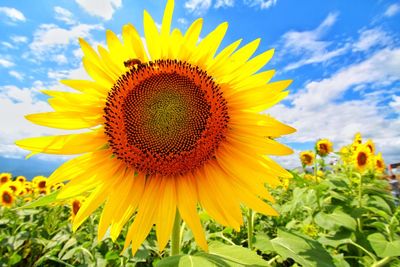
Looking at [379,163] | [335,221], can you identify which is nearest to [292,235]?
[335,221]

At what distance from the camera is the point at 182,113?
2.27 meters

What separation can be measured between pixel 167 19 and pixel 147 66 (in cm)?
34

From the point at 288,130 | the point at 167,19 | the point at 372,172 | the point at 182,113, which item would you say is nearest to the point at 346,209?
the point at 372,172

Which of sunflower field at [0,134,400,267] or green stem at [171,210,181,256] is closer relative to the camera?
green stem at [171,210,181,256]

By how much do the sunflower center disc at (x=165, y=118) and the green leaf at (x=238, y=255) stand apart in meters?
0.58

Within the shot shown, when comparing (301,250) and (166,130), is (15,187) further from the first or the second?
(301,250)

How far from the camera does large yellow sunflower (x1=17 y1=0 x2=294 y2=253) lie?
86.9 inches

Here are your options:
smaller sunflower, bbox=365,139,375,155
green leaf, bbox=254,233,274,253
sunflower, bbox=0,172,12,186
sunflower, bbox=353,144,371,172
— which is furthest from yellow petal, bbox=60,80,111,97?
sunflower, bbox=0,172,12,186

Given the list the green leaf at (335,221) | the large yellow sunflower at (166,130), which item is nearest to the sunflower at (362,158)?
the green leaf at (335,221)

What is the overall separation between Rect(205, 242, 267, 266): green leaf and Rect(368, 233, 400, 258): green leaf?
1883mm

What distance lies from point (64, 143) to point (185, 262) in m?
1.13

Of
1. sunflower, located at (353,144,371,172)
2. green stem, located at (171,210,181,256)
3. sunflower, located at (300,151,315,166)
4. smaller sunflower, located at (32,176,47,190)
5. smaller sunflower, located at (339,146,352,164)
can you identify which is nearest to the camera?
green stem, located at (171,210,181,256)

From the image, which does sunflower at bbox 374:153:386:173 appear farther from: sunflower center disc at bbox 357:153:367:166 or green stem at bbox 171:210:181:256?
green stem at bbox 171:210:181:256

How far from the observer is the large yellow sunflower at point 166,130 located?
2207 millimetres
